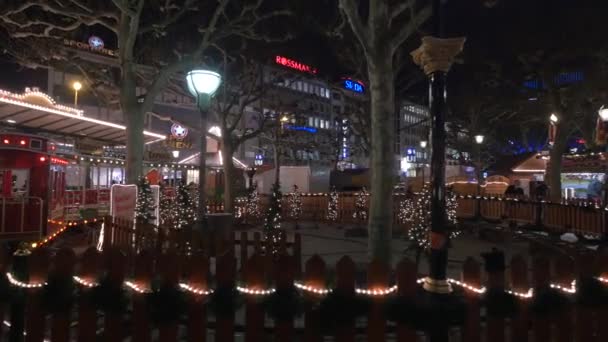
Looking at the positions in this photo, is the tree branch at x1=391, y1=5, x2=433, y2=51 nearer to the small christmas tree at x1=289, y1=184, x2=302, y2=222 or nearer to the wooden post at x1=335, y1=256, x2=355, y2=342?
the wooden post at x1=335, y1=256, x2=355, y2=342

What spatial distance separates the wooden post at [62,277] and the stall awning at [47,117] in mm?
9851

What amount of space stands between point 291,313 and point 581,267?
313 cm

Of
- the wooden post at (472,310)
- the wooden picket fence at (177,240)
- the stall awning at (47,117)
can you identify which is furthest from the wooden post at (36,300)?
the stall awning at (47,117)

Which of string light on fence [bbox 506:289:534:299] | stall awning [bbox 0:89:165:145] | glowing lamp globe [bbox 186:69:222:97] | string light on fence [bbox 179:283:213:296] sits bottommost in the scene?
string light on fence [bbox 506:289:534:299]

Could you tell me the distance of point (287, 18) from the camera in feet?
58.4

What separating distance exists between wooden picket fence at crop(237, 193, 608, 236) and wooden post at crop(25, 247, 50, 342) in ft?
39.3

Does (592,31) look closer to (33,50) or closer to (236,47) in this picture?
(236,47)

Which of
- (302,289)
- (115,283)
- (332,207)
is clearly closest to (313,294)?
(302,289)

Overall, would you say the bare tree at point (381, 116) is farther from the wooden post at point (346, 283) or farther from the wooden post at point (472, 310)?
the wooden post at point (346, 283)

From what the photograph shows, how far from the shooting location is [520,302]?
4.29 meters

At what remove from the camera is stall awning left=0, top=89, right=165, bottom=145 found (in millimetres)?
12773

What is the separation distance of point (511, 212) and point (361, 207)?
615 centimetres

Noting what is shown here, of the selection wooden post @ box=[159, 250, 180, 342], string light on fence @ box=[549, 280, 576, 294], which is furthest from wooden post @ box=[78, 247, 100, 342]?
string light on fence @ box=[549, 280, 576, 294]

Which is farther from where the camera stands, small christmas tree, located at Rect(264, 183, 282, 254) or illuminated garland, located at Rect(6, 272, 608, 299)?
small christmas tree, located at Rect(264, 183, 282, 254)
